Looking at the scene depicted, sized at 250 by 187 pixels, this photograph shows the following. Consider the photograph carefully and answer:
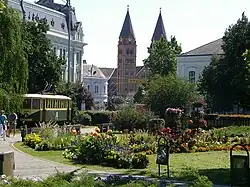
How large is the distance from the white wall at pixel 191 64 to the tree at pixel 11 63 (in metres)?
49.7

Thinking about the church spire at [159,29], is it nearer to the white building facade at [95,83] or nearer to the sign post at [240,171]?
the white building facade at [95,83]

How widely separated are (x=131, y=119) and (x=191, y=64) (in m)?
40.3

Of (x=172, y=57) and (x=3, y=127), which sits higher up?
(x=172, y=57)

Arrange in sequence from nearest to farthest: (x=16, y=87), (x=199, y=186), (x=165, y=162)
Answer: (x=199, y=186) < (x=165, y=162) < (x=16, y=87)

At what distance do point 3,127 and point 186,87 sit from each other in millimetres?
21454

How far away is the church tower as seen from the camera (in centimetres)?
16952

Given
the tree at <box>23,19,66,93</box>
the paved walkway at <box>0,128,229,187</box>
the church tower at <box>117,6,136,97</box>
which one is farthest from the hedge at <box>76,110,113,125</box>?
the church tower at <box>117,6,136,97</box>

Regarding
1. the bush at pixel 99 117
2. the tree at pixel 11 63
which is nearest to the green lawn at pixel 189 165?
the tree at pixel 11 63

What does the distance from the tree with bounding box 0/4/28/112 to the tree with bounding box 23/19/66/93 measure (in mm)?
25688

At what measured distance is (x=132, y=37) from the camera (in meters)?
171

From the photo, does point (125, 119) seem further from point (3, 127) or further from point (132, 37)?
point (132, 37)

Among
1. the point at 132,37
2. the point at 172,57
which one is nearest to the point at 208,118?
the point at 172,57

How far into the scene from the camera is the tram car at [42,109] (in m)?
44.9

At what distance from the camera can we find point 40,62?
57.9 meters
